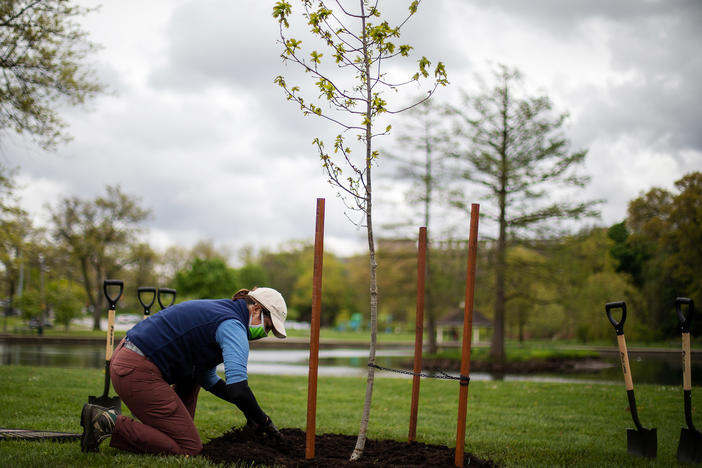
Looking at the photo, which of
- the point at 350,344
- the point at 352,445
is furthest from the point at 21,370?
the point at 350,344

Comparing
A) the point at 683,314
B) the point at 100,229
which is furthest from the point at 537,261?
the point at 100,229

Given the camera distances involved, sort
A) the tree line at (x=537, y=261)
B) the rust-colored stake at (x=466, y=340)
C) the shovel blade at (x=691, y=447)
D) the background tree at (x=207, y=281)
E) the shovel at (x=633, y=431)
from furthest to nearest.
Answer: the background tree at (x=207, y=281)
the tree line at (x=537, y=261)
the shovel at (x=633, y=431)
the shovel blade at (x=691, y=447)
the rust-colored stake at (x=466, y=340)

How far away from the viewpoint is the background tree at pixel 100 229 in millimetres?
36469

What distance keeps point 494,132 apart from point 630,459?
15944mm

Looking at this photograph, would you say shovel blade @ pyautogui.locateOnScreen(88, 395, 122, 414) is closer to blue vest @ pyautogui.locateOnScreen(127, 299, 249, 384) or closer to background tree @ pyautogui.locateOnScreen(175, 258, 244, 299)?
blue vest @ pyautogui.locateOnScreen(127, 299, 249, 384)

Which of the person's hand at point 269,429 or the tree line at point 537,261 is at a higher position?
the tree line at point 537,261

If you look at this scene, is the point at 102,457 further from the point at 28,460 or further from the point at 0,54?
the point at 0,54

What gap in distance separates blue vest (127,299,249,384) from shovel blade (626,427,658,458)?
3.76 m

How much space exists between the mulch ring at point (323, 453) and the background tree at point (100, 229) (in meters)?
35.2

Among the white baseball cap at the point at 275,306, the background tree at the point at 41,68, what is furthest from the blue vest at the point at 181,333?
the background tree at the point at 41,68

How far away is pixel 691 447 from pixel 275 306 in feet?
12.6

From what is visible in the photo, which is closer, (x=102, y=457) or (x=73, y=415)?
(x=102, y=457)

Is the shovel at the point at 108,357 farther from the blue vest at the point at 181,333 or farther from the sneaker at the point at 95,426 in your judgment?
the blue vest at the point at 181,333

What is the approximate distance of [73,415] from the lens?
6598mm
